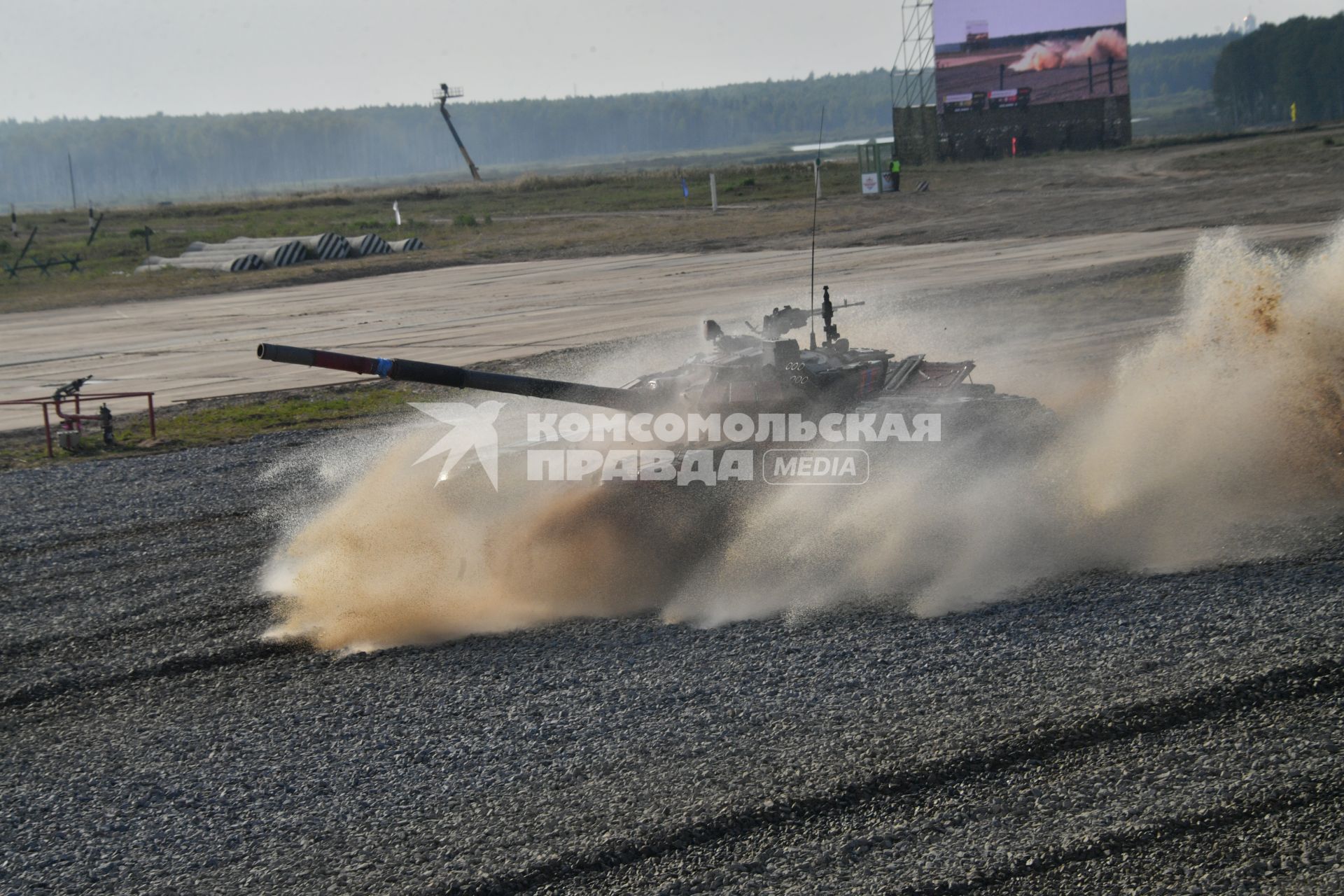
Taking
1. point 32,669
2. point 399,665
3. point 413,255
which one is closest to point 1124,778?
point 399,665

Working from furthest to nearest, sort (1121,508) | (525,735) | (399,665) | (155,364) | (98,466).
A: 1. (155,364)
2. (98,466)
3. (1121,508)
4. (399,665)
5. (525,735)

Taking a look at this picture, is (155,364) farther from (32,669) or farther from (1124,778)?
(1124,778)

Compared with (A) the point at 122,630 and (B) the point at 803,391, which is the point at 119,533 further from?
(B) the point at 803,391

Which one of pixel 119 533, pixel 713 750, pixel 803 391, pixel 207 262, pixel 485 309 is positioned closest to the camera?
pixel 713 750

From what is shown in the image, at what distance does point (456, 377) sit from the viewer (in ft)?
32.9

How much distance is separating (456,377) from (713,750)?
4022 mm

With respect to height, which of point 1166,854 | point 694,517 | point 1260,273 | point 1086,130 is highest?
point 1086,130

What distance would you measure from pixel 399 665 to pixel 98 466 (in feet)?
31.6

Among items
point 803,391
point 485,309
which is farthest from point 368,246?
point 803,391

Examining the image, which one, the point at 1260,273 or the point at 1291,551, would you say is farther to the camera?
the point at 1260,273

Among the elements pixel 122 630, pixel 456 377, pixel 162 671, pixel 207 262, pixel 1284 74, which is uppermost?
pixel 1284 74

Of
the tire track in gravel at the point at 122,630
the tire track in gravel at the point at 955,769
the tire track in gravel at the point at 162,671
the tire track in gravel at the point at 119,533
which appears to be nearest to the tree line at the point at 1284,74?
the tire track in gravel at the point at 119,533

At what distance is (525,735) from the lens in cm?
812

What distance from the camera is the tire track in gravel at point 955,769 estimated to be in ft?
21.2
